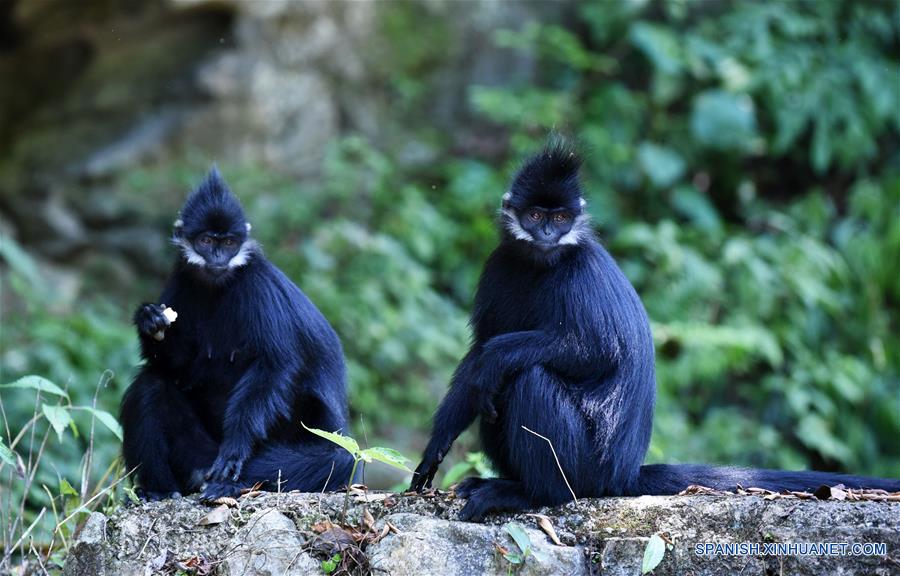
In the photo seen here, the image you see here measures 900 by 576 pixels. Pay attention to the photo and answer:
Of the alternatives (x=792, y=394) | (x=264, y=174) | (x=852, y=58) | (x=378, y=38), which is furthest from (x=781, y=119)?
(x=264, y=174)

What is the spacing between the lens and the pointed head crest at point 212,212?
5.64 meters

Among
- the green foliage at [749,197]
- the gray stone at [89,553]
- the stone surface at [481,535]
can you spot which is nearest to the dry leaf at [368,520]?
the stone surface at [481,535]

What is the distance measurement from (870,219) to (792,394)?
2.57m

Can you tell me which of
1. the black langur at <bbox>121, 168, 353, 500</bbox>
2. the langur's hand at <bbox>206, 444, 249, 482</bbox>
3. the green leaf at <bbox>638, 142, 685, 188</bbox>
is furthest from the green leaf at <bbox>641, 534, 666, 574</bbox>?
the green leaf at <bbox>638, 142, 685, 188</bbox>

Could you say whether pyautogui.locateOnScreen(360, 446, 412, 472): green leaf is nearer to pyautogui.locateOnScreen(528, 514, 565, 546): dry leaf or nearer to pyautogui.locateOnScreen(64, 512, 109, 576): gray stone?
pyautogui.locateOnScreen(528, 514, 565, 546): dry leaf

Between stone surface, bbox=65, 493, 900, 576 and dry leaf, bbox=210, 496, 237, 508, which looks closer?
stone surface, bbox=65, 493, 900, 576

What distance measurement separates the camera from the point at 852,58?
12008 millimetres

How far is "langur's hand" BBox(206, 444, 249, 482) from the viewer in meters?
5.15

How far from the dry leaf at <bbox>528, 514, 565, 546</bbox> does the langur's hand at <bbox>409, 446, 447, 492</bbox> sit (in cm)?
61

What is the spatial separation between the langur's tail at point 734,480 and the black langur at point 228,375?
156cm

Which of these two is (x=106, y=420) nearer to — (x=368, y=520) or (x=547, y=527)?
(x=368, y=520)

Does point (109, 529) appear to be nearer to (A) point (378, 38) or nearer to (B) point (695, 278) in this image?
(B) point (695, 278)

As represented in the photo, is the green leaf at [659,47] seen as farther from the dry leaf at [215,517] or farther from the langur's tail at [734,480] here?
the dry leaf at [215,517]

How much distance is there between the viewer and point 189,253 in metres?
5.64
